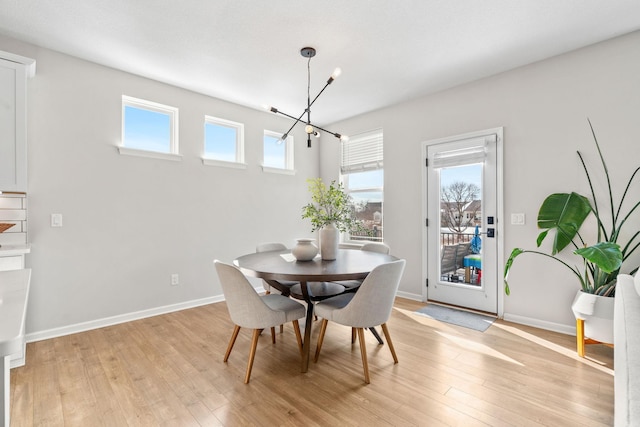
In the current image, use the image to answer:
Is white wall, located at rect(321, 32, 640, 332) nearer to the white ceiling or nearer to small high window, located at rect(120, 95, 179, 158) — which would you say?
the white ceiling

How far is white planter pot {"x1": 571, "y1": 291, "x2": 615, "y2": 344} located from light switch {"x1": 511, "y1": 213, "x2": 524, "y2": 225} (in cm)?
95

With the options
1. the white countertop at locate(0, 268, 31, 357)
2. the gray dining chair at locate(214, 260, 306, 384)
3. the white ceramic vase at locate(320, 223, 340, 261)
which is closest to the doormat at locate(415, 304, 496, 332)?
the white ceramic vase at locate(320, 223, 340, 261)

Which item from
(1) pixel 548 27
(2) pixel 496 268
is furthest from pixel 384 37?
(2) pixel 496 268

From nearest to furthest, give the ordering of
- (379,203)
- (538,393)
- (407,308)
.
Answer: (538,393)
(407,308)
(379,203)

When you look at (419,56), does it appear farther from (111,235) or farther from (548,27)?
(111,235)

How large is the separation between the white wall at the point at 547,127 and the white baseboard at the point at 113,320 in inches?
114

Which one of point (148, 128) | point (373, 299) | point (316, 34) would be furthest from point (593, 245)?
point (148, 128)

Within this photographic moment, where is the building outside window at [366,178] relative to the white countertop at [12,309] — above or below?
above

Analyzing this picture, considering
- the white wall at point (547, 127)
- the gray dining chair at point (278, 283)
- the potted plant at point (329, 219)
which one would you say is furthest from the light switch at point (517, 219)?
the gray dining chair at point (278, 283)

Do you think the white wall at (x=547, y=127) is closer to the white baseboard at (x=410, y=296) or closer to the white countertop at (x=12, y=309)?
the white baseboard at (x=410, y=296)

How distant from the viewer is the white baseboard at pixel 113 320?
275 cm

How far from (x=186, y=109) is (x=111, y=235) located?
5.61 feet

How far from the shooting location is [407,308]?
3.63m

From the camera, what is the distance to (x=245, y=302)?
2.01 meters
